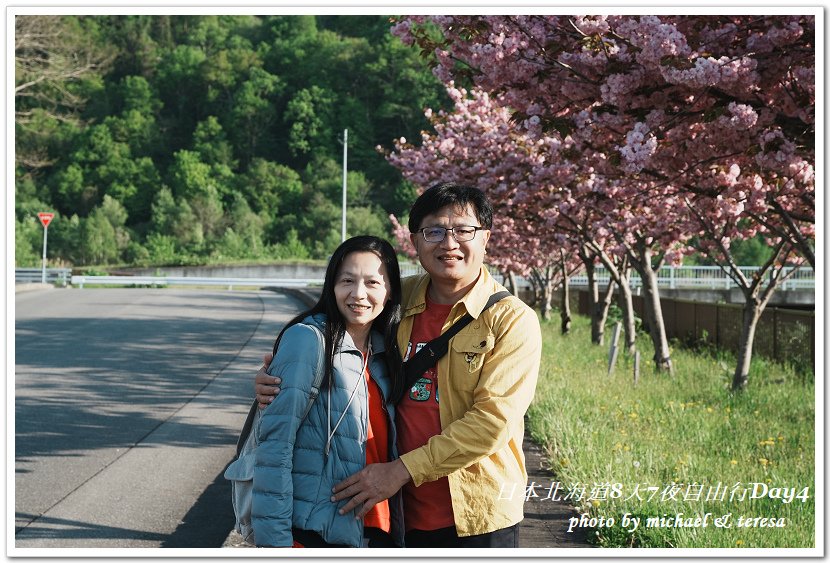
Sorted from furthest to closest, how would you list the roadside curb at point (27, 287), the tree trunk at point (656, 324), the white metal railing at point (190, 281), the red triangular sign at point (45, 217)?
the white metal railing at point (190, 281) < the red triangular sign at point (45, 217) < the roadside curb at point (27, 287) < the tree trunk at point (656, 324)

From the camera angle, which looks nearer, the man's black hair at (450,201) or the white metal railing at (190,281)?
the man's black hair at (450,201)

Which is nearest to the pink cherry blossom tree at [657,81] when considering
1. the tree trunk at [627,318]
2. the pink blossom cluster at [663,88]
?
the pink blossom cluster at [663,88]

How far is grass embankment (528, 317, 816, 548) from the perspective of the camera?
4.72 m

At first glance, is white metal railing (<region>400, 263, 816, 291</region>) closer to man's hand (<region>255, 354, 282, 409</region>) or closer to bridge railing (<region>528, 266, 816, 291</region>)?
bridge railing (<region>528, 266, 816, 291</region>)

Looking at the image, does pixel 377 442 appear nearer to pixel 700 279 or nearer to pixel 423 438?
pixel 423 438

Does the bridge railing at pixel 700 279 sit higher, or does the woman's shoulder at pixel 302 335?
the woman's shoulder at pixel 302 335

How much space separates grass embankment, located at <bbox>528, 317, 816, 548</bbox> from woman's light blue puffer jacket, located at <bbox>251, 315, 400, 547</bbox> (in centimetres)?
225

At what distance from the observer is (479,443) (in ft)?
8.93

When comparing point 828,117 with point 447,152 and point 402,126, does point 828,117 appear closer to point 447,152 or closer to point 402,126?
point 447,152

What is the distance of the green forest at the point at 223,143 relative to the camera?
2061 inches

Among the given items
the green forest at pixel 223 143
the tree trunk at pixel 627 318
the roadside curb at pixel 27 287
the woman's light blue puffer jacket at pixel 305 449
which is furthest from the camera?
the green forest at pixel 223 143

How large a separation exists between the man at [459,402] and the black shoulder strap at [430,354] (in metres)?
0.02

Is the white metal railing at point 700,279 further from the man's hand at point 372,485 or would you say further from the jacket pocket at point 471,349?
the man's hand at point 372,485

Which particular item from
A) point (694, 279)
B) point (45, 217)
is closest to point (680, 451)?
point (694, 279)
